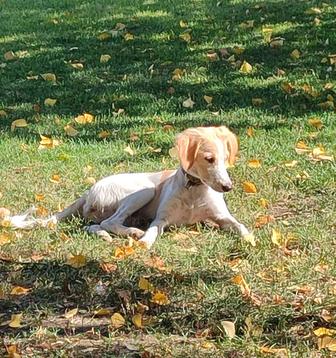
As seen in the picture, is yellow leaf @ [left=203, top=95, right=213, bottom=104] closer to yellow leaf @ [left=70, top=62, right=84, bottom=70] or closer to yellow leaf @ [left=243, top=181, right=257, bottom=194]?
yellow leaf @ [left=70, top=62, right=84, bottom=70]

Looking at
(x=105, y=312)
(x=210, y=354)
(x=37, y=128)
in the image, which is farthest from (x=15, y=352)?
(x=37, y=128)

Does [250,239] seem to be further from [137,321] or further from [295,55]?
[295,55]

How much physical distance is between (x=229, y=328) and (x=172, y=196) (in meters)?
1.45

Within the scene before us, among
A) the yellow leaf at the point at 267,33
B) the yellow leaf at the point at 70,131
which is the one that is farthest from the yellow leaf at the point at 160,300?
the yellow leaf at the point at 267,33

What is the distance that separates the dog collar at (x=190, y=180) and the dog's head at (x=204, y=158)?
64 mm

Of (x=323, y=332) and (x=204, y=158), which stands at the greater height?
(x=204, y=158)

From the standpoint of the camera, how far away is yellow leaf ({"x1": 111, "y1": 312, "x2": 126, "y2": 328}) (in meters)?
4.03

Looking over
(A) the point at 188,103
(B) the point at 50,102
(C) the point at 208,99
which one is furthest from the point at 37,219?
(B) the point at 50,102

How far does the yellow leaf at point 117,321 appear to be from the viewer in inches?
159

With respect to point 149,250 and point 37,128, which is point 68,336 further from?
point 37,128

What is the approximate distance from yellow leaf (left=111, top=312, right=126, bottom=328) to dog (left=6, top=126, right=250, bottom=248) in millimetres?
888

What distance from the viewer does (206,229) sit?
523 centimetres

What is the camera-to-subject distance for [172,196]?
5223 mm

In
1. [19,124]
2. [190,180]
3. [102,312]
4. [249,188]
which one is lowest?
[19,124]
